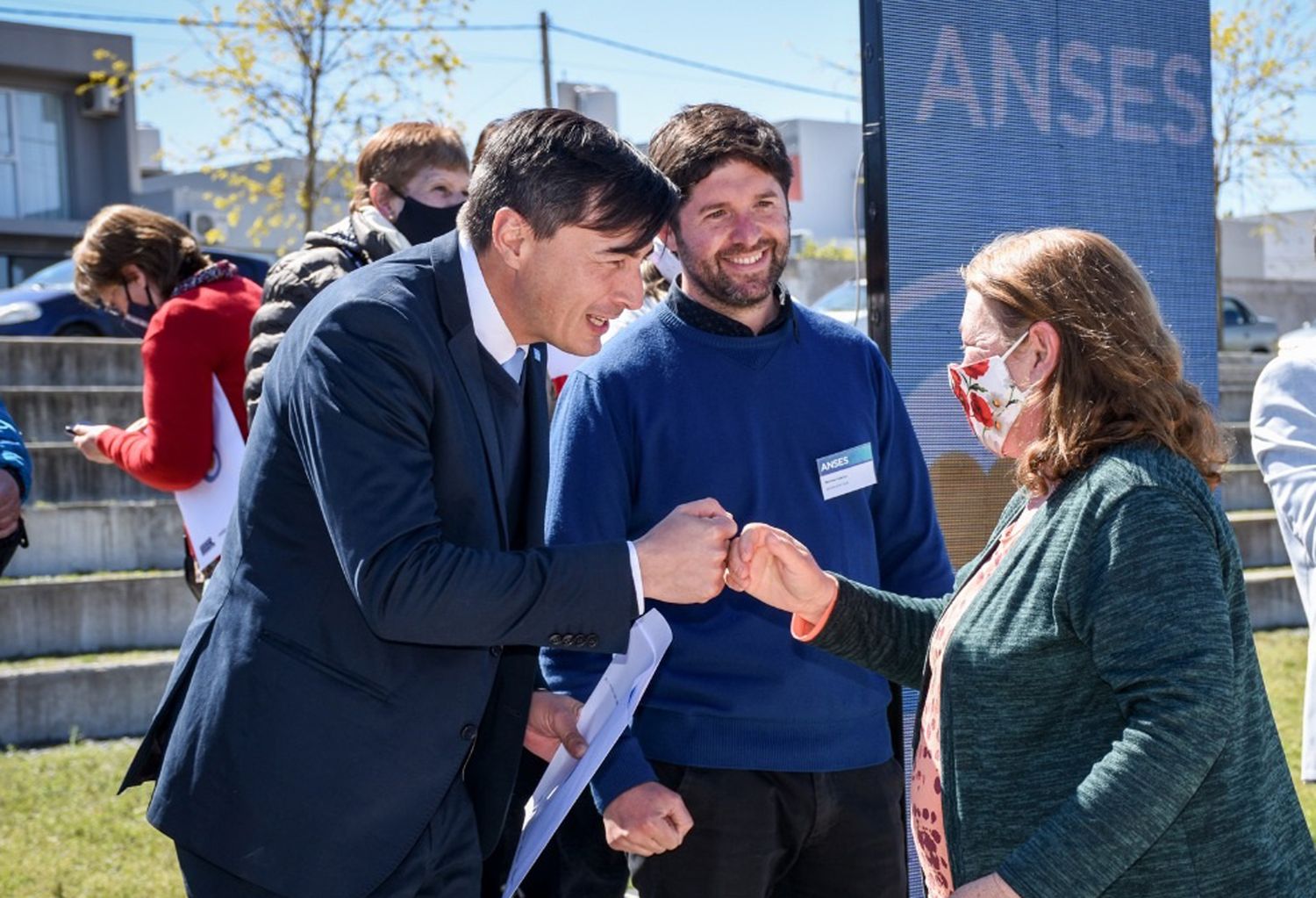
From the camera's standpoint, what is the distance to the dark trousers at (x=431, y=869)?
7.13 ft

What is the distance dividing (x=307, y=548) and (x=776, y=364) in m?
1.20

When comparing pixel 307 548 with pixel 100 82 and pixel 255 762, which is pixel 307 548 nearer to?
pixel 255 762

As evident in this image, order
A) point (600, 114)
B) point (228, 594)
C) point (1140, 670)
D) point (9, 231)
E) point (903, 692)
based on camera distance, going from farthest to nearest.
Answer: point (9, 231)
point (600, 114)
point (903, 692)
point (228, 594)
point (1140, 670)

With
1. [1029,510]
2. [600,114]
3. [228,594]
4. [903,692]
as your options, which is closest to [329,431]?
Answer: [228,594]

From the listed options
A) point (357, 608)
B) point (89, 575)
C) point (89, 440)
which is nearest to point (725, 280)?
point (357, 608)

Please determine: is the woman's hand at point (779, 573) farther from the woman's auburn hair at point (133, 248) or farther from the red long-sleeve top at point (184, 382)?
the woman's auburn hair at point (133, 248)

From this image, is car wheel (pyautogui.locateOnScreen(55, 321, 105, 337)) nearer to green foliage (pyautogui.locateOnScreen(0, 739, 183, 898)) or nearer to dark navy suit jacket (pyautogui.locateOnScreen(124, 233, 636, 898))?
green foliage (pyautogui.locateOnScreen(0, 739, 183, 898))

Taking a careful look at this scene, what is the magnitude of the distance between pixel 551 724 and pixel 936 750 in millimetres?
705

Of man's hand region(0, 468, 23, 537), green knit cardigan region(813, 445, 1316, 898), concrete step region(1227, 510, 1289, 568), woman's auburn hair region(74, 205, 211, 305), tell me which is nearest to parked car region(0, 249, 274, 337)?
concrete step region(1227, 510, 1289, 568)

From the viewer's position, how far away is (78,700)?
7113mm

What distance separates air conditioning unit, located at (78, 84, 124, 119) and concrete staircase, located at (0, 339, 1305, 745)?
51.1 ft

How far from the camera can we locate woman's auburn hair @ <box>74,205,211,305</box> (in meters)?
4.32

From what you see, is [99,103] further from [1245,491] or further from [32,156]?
[1245,491]

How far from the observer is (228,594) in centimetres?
222
